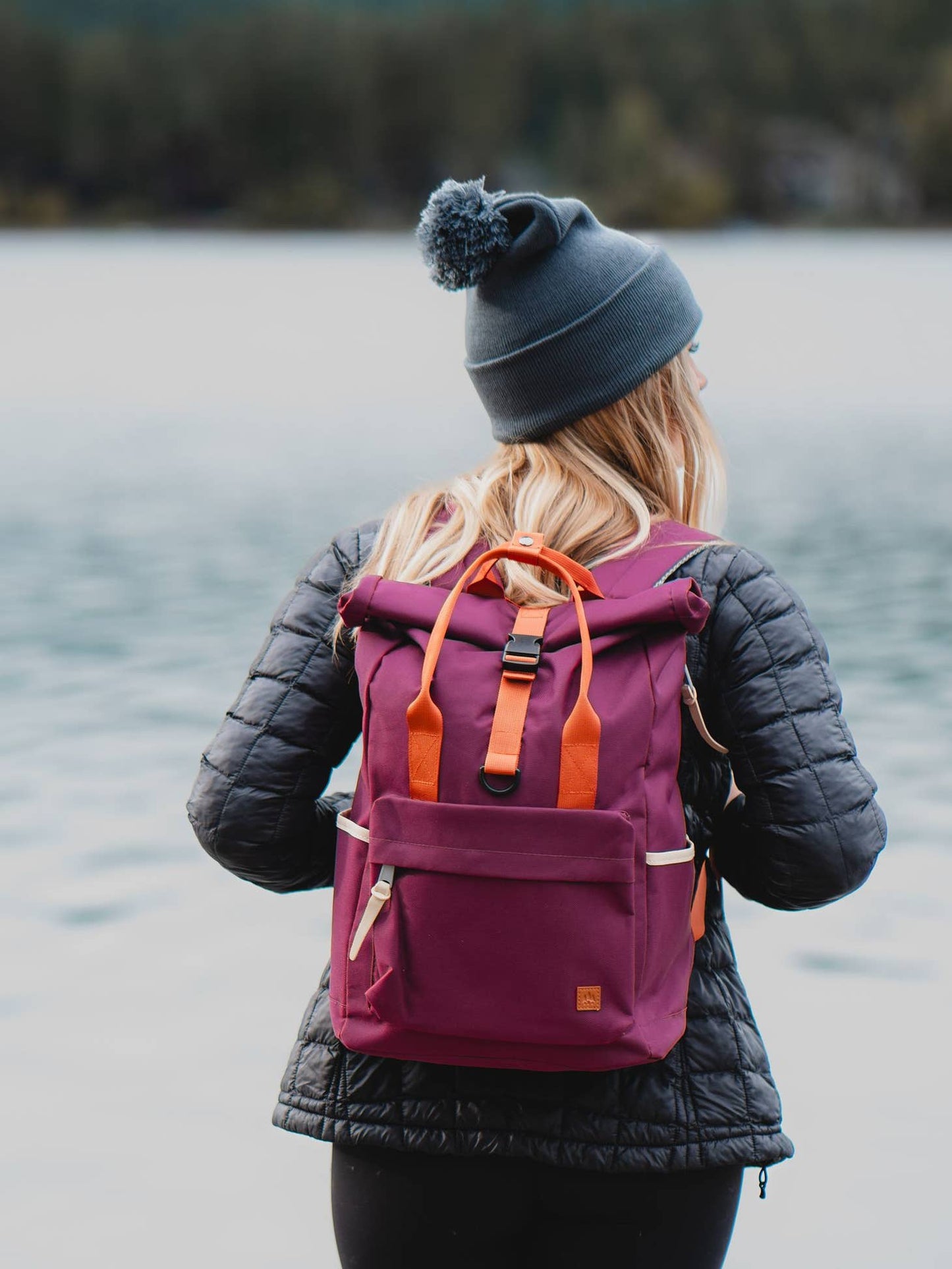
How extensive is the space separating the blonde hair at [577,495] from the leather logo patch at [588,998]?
328 millimetres

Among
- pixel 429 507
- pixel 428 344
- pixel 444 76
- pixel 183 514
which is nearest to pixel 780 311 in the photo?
pixel 428 344

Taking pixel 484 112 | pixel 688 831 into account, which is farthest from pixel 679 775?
pixel 484 112

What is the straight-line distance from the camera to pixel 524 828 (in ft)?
4.14

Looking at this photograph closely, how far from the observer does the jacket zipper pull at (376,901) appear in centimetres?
131

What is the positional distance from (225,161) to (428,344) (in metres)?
50.8

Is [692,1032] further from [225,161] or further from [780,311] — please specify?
[225,161]

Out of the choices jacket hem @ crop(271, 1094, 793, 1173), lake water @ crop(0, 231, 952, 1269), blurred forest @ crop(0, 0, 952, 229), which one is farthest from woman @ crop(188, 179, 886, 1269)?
blurred forest @ crop(0, 0, 952, 229)

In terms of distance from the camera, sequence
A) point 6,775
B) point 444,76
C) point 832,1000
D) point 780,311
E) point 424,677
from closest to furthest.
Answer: point 424,677 → point 832,1000 → point 6,775 → point 780,311 → point 444,76

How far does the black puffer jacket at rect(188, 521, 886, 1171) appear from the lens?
4.54ft

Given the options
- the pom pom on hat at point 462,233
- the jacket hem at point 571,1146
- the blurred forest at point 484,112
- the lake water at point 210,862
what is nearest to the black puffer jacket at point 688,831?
the jacket hem at point 571,1146

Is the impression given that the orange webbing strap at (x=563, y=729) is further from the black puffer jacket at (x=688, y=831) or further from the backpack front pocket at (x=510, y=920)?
Result: the black puffer jacket at (x=688, y=831)

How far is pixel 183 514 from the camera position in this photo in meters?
9.84

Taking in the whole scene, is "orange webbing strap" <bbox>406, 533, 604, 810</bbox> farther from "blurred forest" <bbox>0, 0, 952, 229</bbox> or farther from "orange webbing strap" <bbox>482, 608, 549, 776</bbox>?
"blurred forest" <bbox>0, 0, 952, 229</bbox>

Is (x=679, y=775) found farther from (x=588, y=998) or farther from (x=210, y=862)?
(x=210, y=862)
